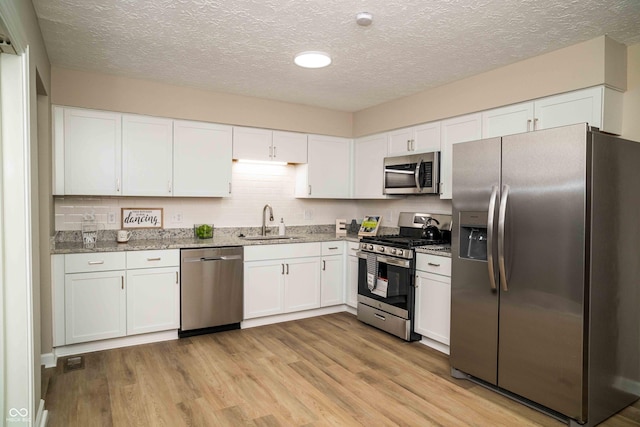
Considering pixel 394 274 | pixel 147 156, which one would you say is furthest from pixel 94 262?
pixel 394 274

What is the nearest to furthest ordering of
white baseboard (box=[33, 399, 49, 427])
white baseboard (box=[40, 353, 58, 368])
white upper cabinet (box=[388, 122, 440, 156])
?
white baseboard (box=[33, 399, 49, 427]), white baseboard (box=[40, 353, 58, 368]), white upper cabinet (box=[388, 122, 440, 156])

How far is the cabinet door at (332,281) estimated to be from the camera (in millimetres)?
4598

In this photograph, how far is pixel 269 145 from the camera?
180 inches

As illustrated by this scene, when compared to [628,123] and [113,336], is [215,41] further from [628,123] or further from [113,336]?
[628,123]

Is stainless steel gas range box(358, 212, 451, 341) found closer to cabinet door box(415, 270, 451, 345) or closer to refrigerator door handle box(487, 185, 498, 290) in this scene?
cabinet door box(415, 270, 451, 345)

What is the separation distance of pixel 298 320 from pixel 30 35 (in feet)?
11.1

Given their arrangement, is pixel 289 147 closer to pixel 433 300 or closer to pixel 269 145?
pixel 269 145

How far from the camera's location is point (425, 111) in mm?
4078

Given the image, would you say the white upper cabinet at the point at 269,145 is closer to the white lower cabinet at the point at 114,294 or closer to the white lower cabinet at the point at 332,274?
the white lower cabinet at the point at 332,274

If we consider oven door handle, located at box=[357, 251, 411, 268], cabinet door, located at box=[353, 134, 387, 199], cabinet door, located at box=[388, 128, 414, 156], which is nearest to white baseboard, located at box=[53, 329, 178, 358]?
oven door handle, located at box=[357, 251, 411, 268]

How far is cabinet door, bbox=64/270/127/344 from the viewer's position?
10.9 ft

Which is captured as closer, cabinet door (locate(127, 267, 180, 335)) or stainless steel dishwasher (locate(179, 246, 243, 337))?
cabinet door (locate(127, 267, 180, 335))

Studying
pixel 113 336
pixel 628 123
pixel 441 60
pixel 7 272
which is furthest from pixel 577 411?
pixel 113 336

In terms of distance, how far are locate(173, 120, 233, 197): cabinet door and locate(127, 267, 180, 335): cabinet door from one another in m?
0.86
